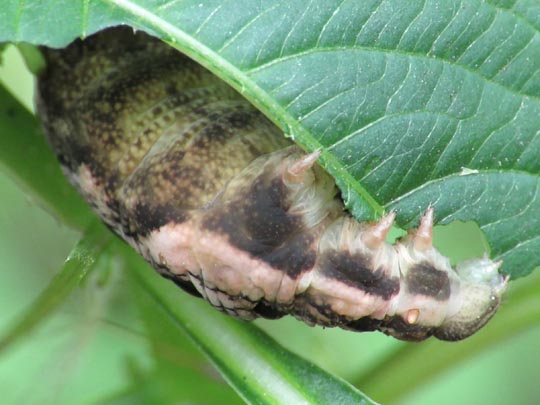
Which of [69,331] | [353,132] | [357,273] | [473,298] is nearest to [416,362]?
[473,298]

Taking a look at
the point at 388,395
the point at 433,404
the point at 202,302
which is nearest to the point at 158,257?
the point at 202,302

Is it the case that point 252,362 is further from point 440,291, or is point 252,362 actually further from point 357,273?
point 440,291

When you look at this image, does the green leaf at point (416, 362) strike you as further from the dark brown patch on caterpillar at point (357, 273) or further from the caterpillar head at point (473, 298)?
the dark brown patch on caterpillar at point (357, 273)

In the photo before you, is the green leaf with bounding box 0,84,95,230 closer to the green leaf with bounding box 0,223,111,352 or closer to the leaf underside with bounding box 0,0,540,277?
the green leaf with bounding box 0,223,111,352

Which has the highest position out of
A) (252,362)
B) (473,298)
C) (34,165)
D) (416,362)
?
(34,165)

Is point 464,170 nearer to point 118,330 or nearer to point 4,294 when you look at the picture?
point 118,330
